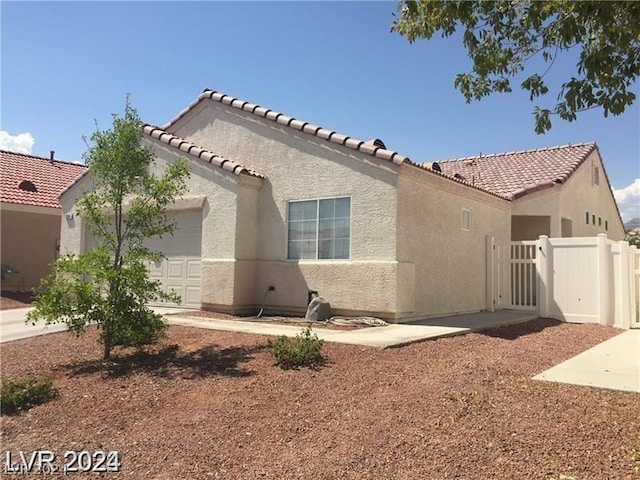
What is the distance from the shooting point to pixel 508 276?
1423cm

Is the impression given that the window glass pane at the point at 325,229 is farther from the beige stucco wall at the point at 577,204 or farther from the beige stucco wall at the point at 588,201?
the beige stucco wall at the point at 588,201

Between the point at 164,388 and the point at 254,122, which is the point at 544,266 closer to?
the point at 254,122

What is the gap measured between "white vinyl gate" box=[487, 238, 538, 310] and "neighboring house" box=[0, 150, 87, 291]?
14.5 m

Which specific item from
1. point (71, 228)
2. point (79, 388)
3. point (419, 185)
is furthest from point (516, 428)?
point (71, 228)

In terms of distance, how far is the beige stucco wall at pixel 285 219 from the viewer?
35.6ft

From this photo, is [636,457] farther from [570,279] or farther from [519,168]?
[519,168]

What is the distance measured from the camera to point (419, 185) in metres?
11.5

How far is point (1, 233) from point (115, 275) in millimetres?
12994

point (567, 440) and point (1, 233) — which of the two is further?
point (1, 233)

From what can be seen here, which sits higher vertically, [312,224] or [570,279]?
[312,224]

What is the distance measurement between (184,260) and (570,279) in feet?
31.3

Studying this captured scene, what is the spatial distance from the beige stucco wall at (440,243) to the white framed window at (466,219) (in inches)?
4.3

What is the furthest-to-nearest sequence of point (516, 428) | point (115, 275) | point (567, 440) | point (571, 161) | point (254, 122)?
point (571, 161), point (254, 122), point (115, 275), point (516, 428), point (567, 440)

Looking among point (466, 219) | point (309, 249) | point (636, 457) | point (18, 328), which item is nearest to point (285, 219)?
point (309, 249)
